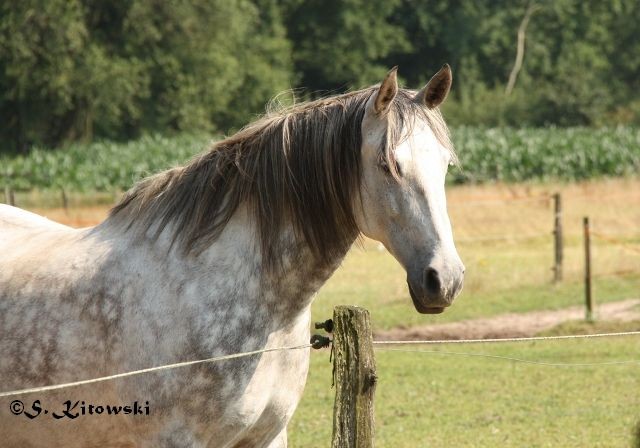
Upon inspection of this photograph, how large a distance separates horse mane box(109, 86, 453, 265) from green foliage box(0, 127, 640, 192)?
1078 inches

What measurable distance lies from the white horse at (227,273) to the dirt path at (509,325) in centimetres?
831

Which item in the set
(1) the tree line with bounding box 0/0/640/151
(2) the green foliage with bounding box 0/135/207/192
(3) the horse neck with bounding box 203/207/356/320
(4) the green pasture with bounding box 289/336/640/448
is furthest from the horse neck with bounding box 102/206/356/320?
(1) the tree line with bounding box 0/0/640/151

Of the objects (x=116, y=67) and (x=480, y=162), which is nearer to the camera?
(x=480, y=162)

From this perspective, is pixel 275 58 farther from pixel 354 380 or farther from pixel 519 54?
pixel 354 380

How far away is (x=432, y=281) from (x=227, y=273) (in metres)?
0.88

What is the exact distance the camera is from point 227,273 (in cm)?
417

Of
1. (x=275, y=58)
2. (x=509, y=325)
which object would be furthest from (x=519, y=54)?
(x=509, y=325)

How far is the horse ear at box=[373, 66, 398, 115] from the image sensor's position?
393 centimetres

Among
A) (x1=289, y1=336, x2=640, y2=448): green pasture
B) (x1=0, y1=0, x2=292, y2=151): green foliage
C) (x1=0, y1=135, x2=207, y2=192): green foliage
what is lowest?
(x1=289, y1=336, x2=640, y2=448): green pasture

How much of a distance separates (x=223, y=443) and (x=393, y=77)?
1.58 metres

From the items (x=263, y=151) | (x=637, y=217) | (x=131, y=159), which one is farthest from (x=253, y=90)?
(x=263, y=151)

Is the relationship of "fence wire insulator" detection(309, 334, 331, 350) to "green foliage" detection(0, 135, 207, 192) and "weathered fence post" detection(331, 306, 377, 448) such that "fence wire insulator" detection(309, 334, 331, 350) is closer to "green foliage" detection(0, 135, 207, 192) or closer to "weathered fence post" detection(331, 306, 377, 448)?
"weathered fence post" detection(331, 306, 377, 448)

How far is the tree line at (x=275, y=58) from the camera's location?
143 ft

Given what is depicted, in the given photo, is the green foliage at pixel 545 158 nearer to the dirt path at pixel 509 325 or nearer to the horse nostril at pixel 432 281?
the dirt path at pixel 509 325
